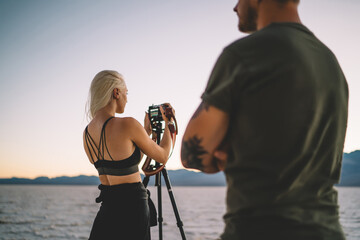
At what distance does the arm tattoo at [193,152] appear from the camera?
1.01 m

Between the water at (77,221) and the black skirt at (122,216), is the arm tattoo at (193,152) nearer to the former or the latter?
the black skirt at (122,216)

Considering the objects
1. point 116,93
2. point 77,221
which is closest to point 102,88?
point 116,93

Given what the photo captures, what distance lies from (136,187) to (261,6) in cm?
199

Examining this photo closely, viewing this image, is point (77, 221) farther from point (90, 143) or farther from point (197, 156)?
point (197, 156)

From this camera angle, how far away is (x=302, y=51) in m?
0.93

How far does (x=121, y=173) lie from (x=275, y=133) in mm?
1953

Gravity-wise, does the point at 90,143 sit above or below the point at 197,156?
above

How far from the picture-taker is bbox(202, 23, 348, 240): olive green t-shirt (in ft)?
2.83

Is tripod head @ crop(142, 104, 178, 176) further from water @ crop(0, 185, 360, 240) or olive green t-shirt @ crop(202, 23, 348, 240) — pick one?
water @ crop(0, 185, 360, 240)

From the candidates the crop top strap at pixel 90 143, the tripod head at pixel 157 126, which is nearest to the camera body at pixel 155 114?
the tripod head at pixel 157 126

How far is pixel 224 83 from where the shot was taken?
92 centimetres

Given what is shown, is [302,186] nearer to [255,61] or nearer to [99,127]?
[255,61]

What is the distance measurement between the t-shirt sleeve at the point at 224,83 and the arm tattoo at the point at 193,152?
0.14 meters

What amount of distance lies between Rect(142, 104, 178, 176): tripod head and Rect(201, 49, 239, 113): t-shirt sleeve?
5.74ft
